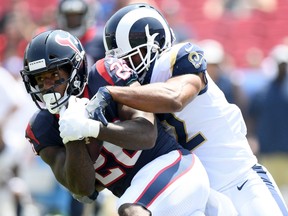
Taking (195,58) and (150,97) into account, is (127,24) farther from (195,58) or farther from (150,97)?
(150,97)

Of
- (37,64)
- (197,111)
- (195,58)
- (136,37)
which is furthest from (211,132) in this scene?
(37,64)

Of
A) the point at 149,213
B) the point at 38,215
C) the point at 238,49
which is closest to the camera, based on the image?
the point at 149,213

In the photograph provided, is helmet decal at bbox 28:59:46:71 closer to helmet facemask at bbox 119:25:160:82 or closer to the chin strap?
the chin strap

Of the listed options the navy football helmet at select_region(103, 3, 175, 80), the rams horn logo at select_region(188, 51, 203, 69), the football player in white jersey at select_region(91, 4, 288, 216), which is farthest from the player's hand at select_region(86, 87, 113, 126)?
the rams horn logo at select_region(188, 51, 203, 69)

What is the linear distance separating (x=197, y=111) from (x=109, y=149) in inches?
20.3

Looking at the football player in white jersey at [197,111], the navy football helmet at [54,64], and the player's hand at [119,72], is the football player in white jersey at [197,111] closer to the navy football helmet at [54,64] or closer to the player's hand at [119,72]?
the player's hand at [119,72]

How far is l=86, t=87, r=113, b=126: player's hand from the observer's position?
4.16m

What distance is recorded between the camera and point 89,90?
4469 millimetres

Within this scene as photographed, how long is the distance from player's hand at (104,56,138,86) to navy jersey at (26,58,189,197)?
3 cm

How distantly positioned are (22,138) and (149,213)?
4.83 metres

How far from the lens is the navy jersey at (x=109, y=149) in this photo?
174 inches

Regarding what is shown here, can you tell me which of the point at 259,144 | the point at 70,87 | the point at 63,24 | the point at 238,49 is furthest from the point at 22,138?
the point at 70,87

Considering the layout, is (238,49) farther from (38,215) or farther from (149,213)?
(149,213)

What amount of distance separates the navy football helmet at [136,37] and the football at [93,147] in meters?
0.45
